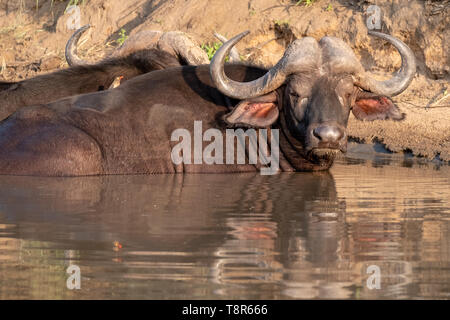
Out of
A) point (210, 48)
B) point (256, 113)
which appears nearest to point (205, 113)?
point (256, 113)

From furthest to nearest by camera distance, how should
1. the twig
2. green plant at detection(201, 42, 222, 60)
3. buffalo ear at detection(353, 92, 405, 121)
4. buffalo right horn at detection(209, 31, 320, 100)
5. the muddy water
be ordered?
green plant at detection(201, 42, 222, 60) < the twig < buffalo ear at detection(353, 92, 405, 121) < buffalo right horn at detection(209, 31, 320, 100) < the muddy water

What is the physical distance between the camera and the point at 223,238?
4.87 meters

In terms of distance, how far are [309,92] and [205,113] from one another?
0.96 metres

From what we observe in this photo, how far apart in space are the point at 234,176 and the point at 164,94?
95cm

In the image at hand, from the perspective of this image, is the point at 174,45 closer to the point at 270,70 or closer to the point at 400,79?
the point at 270,70

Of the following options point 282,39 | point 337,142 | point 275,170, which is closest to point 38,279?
point 337,142

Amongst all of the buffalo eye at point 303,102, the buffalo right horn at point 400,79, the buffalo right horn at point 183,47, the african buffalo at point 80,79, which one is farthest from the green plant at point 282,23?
the buffalo eye at point 303,102

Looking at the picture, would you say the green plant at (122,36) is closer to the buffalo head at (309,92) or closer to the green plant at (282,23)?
the green plant at (282,23)

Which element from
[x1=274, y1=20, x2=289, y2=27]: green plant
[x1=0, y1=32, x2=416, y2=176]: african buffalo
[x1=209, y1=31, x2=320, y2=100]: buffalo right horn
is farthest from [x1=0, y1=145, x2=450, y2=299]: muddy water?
[x1=274, y1=20, x2=289, y2=27]: green plant

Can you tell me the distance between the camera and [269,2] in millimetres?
12781

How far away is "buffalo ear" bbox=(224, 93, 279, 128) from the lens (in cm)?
781

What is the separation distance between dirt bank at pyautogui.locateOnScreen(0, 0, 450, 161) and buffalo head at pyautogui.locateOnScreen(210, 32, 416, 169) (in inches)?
64.9

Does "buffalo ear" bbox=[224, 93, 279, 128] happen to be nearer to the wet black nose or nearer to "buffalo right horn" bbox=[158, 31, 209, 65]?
the wet black nose

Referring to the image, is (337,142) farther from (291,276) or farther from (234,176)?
(291,276)
